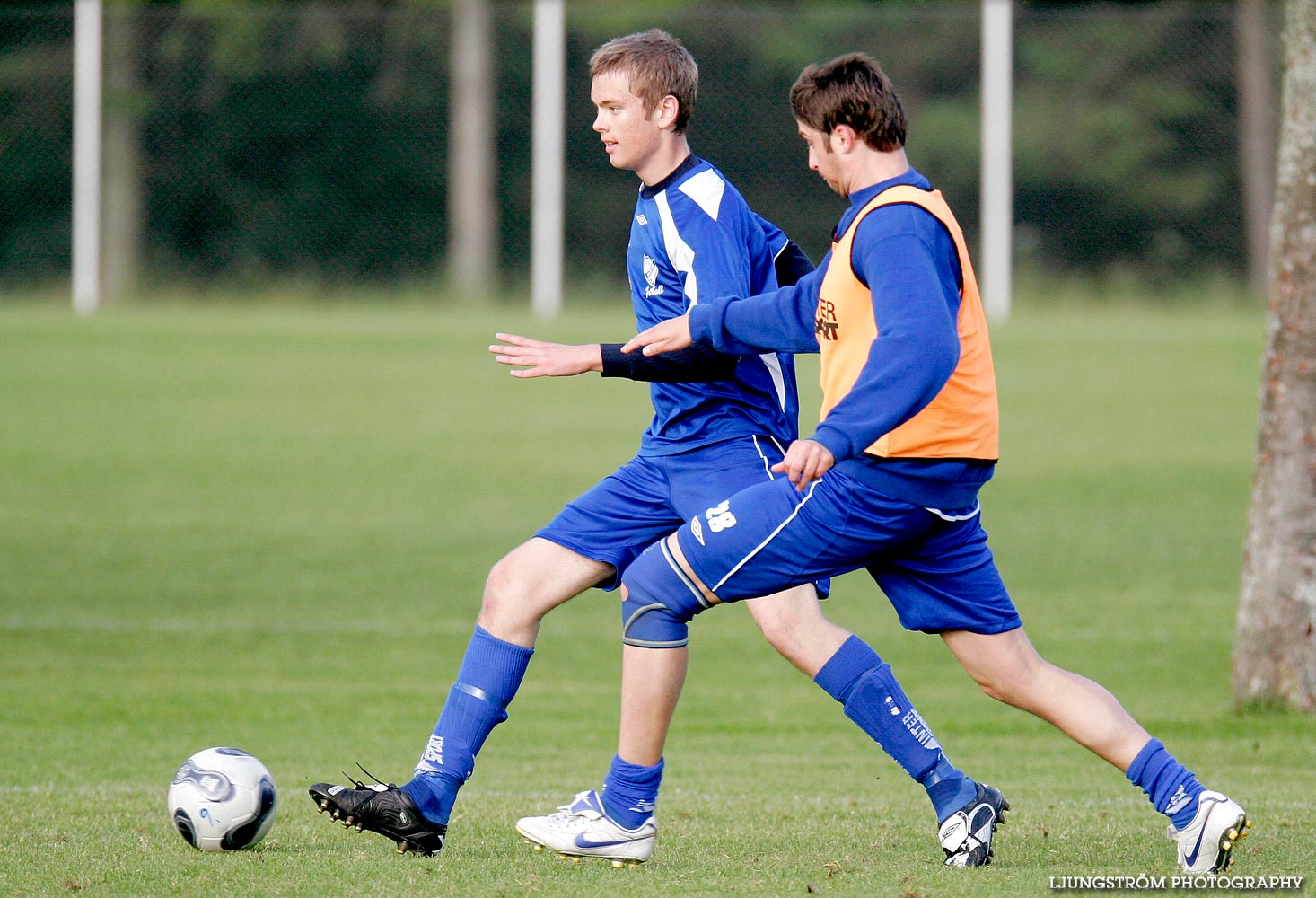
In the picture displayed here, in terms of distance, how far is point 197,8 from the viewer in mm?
28672

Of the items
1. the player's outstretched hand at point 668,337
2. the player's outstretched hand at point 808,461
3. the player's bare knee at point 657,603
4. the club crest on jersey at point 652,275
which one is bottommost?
the player's bare knee at point 657,603

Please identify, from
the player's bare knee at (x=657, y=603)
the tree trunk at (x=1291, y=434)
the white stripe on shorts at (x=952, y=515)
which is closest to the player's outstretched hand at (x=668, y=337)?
the player's bare knee at (x=657, y=603)

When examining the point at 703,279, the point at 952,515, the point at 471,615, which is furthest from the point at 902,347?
the point at 471,615

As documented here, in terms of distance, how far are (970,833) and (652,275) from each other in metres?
1.87

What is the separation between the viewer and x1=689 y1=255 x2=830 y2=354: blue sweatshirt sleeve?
4.76 m

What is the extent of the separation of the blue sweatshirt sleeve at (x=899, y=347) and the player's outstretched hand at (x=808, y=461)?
3cm

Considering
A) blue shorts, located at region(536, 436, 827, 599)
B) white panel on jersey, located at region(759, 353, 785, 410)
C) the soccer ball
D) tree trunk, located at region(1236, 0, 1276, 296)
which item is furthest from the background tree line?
the soccer ball

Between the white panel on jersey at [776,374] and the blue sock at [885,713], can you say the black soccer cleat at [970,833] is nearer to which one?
the blue sock at [885,713]

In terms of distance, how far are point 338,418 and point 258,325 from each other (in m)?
4.84

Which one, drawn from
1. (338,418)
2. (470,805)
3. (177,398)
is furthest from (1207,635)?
(177,398)

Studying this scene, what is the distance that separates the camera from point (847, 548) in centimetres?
464

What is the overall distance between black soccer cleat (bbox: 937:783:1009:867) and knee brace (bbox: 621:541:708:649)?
2.95 ft

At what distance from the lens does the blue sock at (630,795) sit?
4.91 m

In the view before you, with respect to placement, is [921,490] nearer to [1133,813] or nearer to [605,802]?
[605,802]
